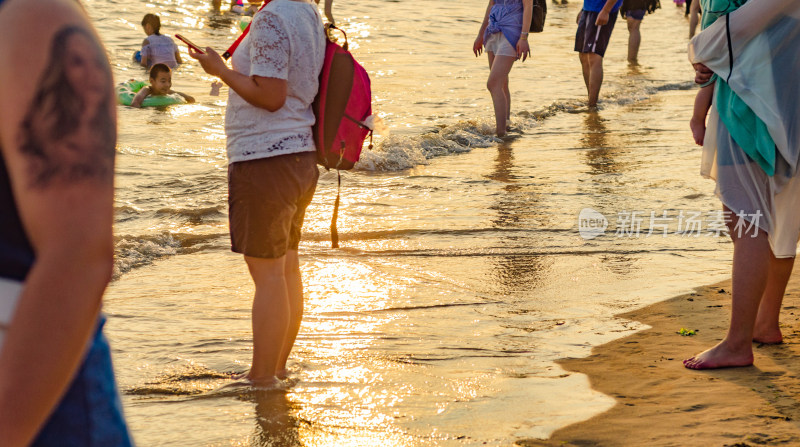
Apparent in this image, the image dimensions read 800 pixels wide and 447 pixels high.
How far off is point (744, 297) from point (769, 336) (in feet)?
1.49

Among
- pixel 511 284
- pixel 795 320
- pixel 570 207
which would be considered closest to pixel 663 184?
pixel 570 207

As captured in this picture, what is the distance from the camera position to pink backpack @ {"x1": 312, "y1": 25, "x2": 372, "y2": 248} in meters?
3.57

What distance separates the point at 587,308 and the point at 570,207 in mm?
2323

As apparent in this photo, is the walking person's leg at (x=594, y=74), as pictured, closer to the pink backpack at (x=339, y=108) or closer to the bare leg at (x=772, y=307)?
the bare leg at (x=772, y=307)

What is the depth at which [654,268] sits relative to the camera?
5605mm

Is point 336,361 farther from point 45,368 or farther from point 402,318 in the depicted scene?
point 45,368

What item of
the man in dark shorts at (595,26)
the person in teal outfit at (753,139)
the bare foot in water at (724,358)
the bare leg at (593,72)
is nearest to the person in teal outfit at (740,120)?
the person in teal outfit at (753,139)

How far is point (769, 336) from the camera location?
4.03 m

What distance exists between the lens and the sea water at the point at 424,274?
11.7 feet

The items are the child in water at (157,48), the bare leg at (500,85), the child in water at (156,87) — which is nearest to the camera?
the bare leg at (500,85)

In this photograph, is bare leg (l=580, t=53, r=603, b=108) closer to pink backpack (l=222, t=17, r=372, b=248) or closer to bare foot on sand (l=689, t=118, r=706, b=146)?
bare foot on sand (l=689, t=118, r=706, b=146)

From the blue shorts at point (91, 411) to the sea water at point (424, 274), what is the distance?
6.71ft

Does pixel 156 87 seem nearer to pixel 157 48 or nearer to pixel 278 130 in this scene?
pixel 157 48

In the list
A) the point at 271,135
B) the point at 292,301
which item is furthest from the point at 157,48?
the point at 271,135
